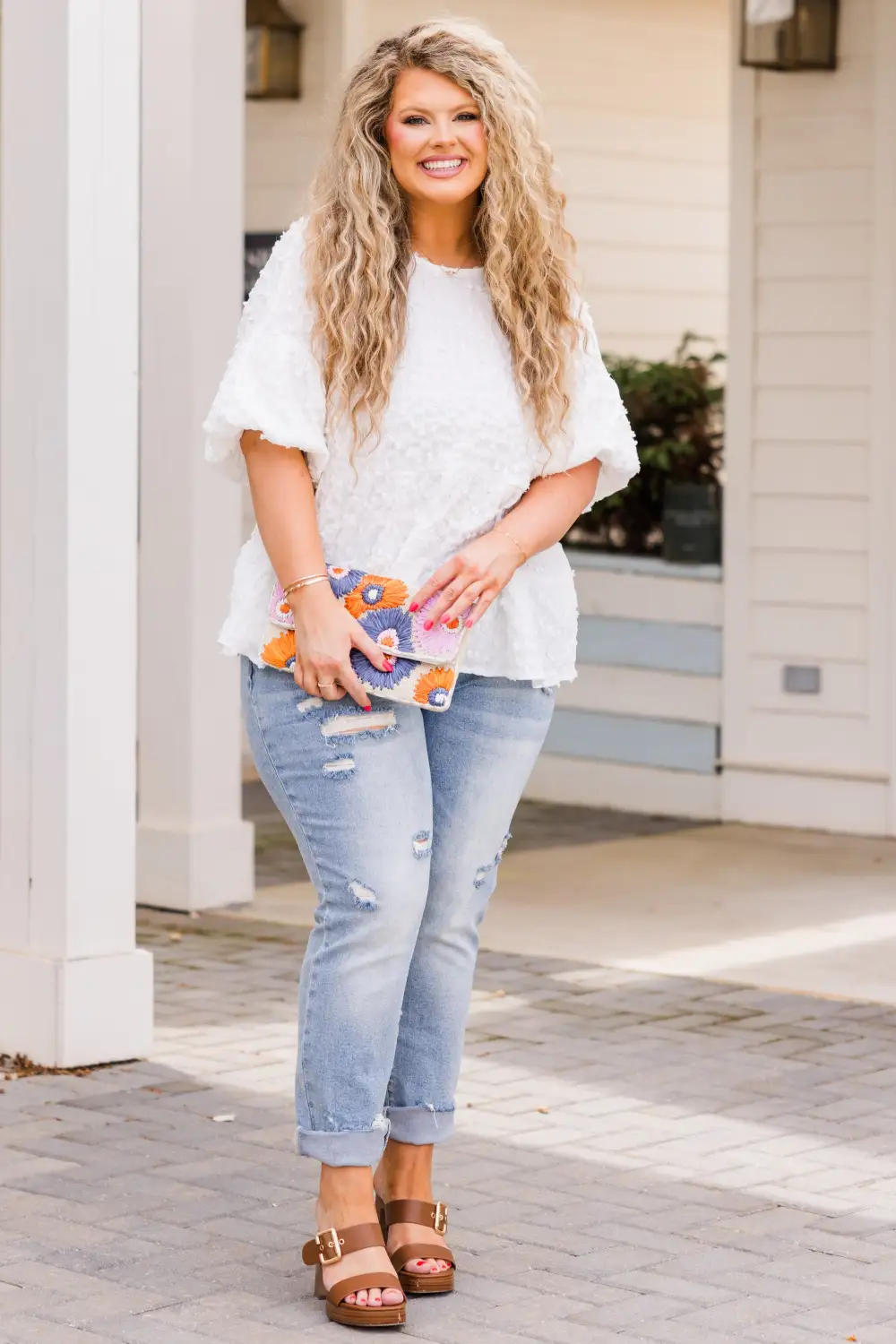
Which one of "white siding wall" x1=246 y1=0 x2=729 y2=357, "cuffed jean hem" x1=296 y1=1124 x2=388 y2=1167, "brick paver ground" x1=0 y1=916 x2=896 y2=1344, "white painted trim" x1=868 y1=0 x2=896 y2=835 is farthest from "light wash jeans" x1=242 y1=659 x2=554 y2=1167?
"white siding wall" x1=246 y1=0 x2=729 y2=357

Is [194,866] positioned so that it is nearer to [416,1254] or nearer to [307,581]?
[416,1254]

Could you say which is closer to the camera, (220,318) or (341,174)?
(341,174)

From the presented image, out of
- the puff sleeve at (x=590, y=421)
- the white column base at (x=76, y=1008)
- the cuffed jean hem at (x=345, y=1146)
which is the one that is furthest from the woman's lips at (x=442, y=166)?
the white column base at (x=76, y=1008)

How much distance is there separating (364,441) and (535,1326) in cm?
126

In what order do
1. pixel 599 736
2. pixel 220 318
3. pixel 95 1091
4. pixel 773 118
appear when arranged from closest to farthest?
1. pixel 95 1091
2. pixel 220 318
3. pixel 773 118
4. pixel 599 736

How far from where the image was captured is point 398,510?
10.7ft

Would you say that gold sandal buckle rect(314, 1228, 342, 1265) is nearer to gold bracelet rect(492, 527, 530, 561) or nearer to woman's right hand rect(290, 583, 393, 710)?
woman's right hand rect(290, 583, 393, 710)

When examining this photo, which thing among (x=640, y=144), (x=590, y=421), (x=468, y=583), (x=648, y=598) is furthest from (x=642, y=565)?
(x=468, y=583)

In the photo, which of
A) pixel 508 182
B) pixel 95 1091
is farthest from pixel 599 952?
pixel 508 182

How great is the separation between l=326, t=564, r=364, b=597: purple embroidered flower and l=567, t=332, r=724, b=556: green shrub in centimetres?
515

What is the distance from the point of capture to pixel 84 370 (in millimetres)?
4582

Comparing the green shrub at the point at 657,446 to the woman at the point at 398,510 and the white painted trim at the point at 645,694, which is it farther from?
the woman at the point at 398,510

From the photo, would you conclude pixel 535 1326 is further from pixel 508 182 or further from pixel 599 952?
pixel 599 952

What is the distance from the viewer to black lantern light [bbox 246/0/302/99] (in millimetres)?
8766
